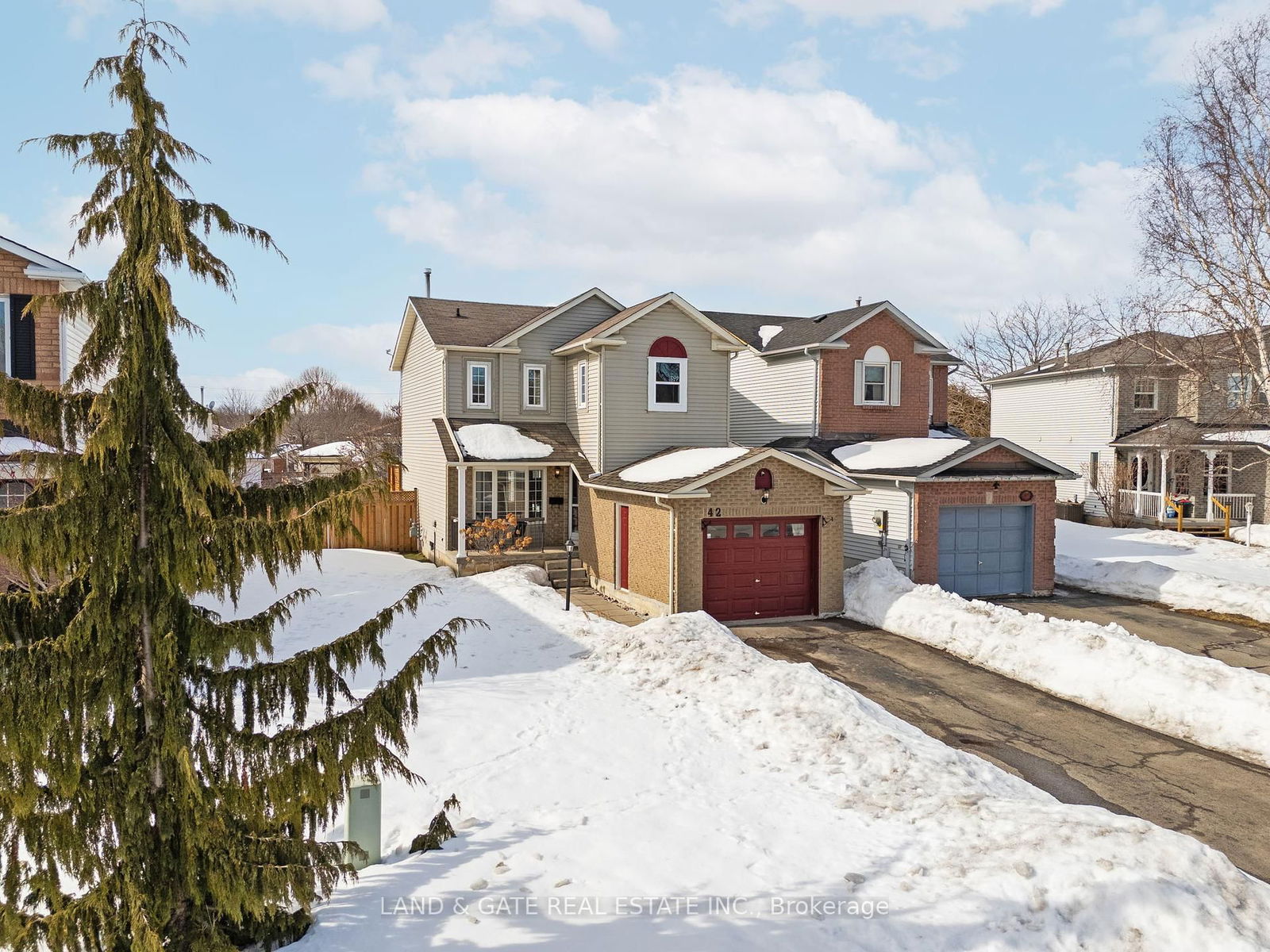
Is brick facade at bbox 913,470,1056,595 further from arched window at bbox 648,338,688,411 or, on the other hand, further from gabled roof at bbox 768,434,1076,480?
arched window at bbox 648,338,688,411

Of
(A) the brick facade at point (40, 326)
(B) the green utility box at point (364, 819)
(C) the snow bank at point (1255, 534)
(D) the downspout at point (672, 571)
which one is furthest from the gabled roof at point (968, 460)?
(A) the brick facade at point (40, 326)

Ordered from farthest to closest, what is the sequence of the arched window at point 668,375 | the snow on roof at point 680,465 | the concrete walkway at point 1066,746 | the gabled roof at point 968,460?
the arched window at point 668,375, the gabled roof at point 968,460, the snow on roof at point 680,465, the concrete walkway at point 1066,746

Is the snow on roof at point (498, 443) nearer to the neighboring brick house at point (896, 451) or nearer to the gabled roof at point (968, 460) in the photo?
the neighboring brick house at point (896, 451)

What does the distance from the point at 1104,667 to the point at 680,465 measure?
32.1 ft

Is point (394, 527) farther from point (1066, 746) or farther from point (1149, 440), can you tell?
point (1149, 440)

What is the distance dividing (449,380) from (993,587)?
16.2 meters

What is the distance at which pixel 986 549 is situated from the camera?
2069 cm

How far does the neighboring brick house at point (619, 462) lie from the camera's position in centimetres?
1780

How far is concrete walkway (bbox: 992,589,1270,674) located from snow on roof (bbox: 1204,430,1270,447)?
14.8 m

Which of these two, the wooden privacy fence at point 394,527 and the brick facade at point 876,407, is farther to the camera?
the wooden privacy fence at point 394,527

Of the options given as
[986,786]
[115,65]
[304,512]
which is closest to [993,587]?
[986,786]

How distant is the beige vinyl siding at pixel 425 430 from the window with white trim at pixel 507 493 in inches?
39.1

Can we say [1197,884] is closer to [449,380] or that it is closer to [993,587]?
[993,587]

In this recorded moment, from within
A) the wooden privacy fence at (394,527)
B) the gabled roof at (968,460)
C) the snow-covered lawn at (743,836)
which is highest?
the gabled roof at (968,460)
